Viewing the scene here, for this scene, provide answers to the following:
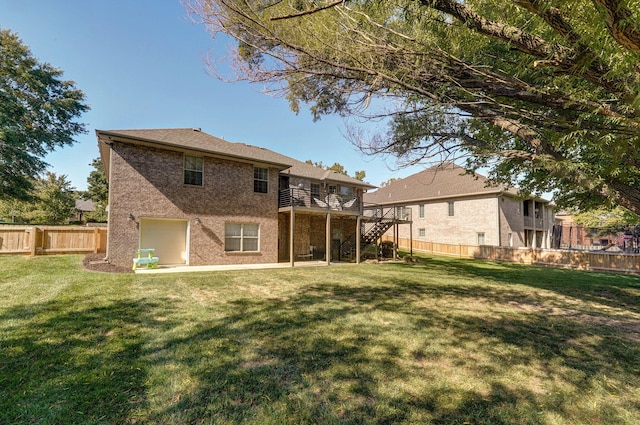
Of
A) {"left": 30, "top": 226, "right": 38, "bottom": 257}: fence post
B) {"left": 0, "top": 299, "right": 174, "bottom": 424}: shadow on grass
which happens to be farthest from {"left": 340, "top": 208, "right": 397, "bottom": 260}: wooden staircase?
{"left": 30, "top": 226, "right": 38, "bottom": 257}: fence post

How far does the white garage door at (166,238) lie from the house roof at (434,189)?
668 inches

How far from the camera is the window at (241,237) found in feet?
45.9

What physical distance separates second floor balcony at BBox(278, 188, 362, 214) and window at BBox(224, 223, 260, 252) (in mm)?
2204

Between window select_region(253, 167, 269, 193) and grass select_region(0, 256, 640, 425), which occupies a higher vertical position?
window select_region(253, 167, 269, 193)

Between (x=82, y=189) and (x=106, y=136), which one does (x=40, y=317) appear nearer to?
(x=106, y=136)

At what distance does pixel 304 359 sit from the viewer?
3729 millimetres

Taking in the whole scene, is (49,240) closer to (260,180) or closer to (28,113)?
(260,180)

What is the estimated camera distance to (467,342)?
4480mm

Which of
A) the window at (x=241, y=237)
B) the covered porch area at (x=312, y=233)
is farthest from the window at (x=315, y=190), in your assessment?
the window at (x=241, y=237)

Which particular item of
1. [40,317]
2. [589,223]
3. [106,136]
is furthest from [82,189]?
[589,223]

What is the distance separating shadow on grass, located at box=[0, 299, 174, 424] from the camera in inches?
103

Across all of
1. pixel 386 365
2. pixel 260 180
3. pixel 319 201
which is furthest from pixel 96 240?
pixel 386 365

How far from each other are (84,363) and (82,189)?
54497mm

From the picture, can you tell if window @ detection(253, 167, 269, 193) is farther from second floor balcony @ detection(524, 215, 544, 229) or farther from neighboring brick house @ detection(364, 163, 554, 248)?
second floor balcony @ detection(524, 215, 544, 229)
